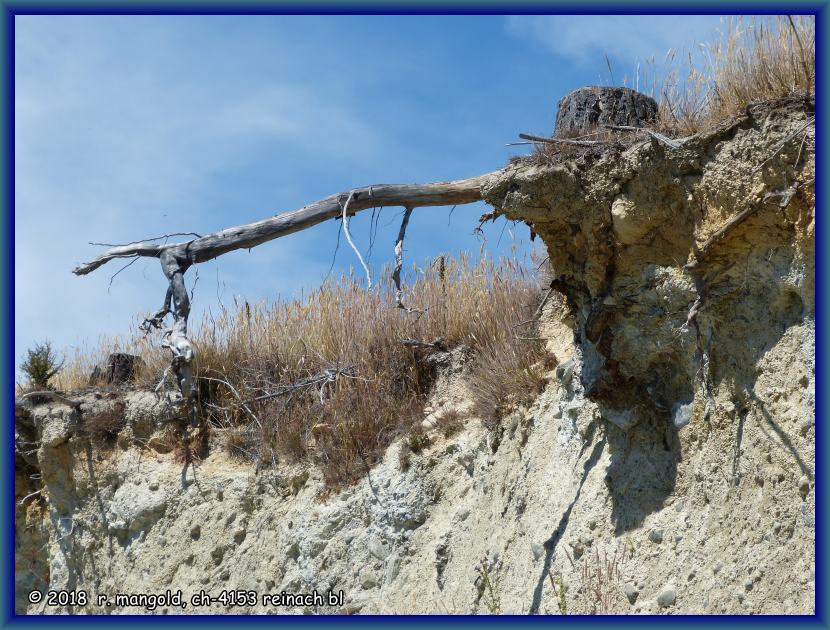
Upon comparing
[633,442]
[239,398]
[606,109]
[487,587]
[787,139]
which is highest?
[606,109]

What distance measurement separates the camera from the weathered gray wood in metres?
6.95

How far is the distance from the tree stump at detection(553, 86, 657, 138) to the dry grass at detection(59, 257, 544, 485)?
7.26 ft

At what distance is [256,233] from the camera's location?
716 centimetres

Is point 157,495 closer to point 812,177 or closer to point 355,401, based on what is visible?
point 355,401

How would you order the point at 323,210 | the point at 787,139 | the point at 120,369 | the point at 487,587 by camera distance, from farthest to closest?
the point at 120,369
the point at 323,210
the point at 487,587
the point at 787,139

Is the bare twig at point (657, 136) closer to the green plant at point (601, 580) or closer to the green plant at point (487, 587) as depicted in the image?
the green plant at point (601, 580)

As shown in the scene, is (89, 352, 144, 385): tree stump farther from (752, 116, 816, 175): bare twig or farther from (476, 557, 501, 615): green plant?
(752, 116, 816, 175): bare twig

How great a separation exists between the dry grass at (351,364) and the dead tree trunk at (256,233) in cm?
182

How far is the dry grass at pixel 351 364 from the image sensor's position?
8.80m

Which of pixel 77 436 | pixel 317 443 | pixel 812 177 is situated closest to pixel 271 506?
pixel 317 443

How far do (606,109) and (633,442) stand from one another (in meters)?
2.40

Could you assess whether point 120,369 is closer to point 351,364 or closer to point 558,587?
point 351,364

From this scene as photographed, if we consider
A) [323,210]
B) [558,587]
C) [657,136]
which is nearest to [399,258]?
[323,210]

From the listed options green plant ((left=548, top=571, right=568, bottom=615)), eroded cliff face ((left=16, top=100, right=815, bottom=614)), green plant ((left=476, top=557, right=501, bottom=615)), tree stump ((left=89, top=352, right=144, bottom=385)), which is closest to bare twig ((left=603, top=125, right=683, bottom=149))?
eroded cliff face ((left=16, top=100, right=815, bottom=614))
